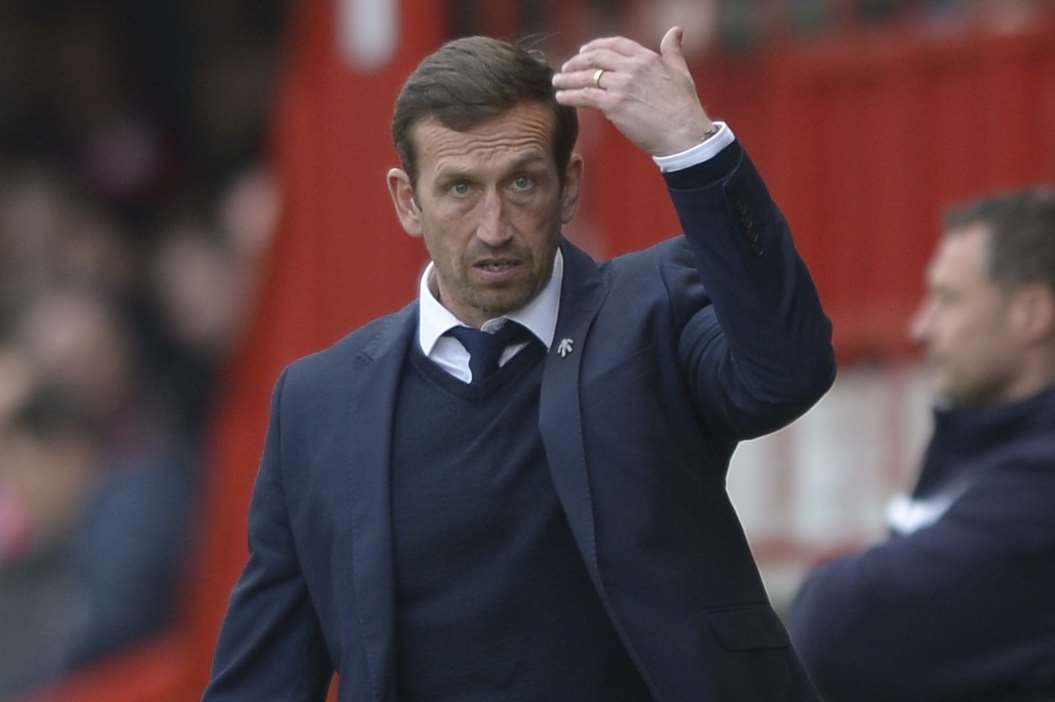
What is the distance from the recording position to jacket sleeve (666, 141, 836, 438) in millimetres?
2432

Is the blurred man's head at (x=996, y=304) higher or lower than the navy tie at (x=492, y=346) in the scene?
lower

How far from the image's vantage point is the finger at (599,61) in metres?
2.48

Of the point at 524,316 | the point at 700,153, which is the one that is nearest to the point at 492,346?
the point at 524,316

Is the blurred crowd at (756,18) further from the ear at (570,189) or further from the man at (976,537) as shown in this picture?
the ear at (570,189)

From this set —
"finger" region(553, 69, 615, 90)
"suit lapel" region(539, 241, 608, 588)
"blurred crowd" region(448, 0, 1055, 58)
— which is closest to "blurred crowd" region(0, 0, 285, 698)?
"blurred crowd" region(448, 0, 1055, 58)

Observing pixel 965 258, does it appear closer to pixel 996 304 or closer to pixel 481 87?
pixel 996 304

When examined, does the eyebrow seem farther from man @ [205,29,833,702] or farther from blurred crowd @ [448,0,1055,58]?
blurred crowd @ [448,0,1055,58]

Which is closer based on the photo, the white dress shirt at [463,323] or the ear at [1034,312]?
the white dress shirt at [463,323]

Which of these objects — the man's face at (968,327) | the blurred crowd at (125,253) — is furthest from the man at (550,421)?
the blurred crowd at (125,253)

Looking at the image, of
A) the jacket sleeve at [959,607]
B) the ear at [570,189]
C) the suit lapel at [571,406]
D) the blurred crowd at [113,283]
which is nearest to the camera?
the suit lapel at [571,406]

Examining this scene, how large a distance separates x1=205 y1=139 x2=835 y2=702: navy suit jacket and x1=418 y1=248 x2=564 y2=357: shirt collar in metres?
0.02

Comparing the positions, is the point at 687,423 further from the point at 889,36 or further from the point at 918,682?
the point at 889,36

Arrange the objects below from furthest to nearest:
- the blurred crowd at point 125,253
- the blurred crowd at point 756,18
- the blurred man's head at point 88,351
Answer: the blurred man's head at point 88,351 < the blurred crowd at point 125,253 < the blurred crowd at point 756,18

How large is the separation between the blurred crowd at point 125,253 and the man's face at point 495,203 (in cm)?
258
